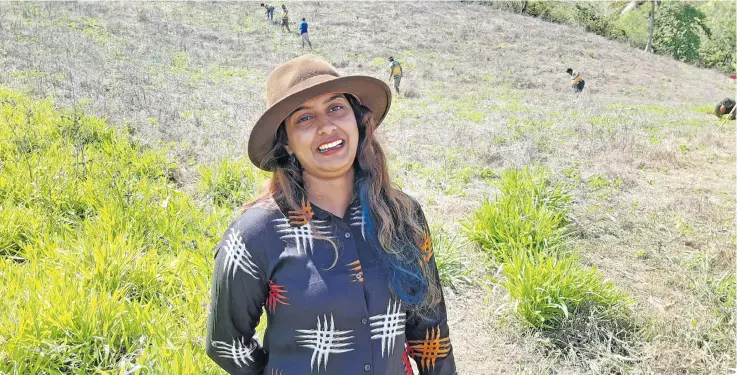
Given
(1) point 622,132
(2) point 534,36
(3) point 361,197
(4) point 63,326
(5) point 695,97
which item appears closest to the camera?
(3) point 361,197

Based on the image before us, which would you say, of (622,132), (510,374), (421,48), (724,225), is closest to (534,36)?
(421,48)

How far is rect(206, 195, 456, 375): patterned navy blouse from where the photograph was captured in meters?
1.48

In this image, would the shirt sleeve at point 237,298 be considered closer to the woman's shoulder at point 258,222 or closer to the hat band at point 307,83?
the woman's shoulder at point 258,222

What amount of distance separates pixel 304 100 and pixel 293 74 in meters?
0.11

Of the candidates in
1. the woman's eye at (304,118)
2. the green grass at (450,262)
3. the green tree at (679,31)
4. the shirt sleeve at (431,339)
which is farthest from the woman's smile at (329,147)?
the green tree at (679,31)

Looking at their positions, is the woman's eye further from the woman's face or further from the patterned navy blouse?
the patterned navy blouse

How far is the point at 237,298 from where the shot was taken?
1507 mm

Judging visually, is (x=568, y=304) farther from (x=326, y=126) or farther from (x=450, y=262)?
(x=326, y=126)

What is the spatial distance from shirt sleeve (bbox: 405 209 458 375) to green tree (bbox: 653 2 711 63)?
49357 mm

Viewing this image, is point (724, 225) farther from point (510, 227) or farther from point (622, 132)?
point (622, 132)

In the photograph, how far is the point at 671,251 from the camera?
15.0ft

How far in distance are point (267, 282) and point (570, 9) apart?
42751mm

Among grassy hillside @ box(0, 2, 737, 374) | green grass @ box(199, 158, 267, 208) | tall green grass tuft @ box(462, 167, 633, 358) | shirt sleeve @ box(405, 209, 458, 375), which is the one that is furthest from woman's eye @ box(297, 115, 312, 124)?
green grass @ box(199, 158, 267, 208)

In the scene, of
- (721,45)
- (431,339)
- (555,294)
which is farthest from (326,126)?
(721,45)
